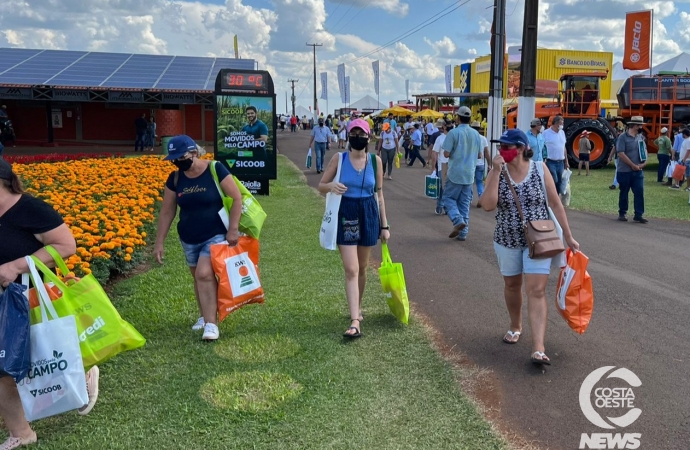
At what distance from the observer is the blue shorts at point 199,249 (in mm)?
5148

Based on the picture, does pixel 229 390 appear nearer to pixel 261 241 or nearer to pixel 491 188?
pixel 491 188

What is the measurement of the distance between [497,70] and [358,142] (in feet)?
38.7

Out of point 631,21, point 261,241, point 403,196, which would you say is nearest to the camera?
point 261,241

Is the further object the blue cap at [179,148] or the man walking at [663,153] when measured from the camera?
the man walking at [663,153]

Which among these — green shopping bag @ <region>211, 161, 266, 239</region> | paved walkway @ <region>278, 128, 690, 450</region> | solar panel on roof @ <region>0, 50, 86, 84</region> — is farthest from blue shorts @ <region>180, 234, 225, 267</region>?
solar panel on roof @ <region>0, 50, 86, 84</region>

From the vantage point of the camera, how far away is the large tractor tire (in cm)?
2059

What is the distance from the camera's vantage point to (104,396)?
420 cm

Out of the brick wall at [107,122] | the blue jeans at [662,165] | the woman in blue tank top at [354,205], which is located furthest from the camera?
the brick wall at [107,122]

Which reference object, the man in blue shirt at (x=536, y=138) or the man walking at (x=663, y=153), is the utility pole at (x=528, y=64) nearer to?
the man in blue shirt at (x=536, y=138)

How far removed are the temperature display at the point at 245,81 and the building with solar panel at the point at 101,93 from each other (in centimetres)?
1254

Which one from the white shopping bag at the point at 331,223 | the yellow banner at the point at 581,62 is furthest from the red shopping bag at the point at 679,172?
the yellow banner at the point at 581,62

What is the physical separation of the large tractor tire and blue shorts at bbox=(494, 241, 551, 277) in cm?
1704

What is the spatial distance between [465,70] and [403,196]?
43876 mm

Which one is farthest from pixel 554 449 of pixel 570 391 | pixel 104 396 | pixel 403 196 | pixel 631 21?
pixel 631 21
